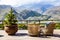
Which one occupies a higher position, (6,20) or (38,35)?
(6,20)

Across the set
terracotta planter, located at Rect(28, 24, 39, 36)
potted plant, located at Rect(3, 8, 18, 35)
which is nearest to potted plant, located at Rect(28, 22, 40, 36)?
terracotta planter, located at Rect(28, 24, 39, 36)

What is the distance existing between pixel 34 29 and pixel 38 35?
1.07 ft

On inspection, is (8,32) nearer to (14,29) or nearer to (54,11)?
(14,29)

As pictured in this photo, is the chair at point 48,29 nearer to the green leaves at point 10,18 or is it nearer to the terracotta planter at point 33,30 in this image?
the terracotta planter at point 33,30

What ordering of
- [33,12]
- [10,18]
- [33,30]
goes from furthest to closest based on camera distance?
[33,12], [10,18], [33,30]

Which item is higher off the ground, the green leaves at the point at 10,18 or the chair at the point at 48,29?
the green leaves at the point at 10,18

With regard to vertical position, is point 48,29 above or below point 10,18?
below

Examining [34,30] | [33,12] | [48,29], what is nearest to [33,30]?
[34,30]

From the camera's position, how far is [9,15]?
872 centimetres

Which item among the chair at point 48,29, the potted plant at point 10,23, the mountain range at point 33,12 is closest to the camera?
→ the chair at point 48,29

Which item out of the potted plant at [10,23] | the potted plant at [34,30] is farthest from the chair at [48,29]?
the potted plant at [10,23]

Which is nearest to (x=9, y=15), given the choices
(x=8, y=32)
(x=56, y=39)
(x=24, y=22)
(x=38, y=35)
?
(x=8, y=32)

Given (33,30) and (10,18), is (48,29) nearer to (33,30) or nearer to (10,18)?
(33,30)

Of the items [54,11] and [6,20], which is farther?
[54,11]
